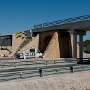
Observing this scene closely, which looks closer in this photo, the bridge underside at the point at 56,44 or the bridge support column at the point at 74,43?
the bridge support column at the point at 74,43

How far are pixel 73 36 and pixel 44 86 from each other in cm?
3091

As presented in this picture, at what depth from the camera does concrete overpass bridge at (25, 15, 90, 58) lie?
137 ft

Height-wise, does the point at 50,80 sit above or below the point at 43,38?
below

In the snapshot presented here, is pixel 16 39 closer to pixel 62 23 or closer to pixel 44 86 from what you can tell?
pixel 62 23

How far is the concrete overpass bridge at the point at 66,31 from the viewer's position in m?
41.9

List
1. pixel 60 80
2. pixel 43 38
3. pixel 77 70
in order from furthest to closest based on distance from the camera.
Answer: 1. pixel 43 38
2. pixel 77 70
3. pixel 60 80

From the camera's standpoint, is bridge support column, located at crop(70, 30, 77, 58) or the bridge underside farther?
the bridge underside

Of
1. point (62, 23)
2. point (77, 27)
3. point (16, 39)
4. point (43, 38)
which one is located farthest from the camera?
point (16, 39)

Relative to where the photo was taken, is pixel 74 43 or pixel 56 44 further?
pixel 56 44

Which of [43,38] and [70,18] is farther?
[43,38]

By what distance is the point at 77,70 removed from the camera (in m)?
17.7

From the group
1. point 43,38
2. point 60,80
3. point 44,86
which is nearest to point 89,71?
point 60,80

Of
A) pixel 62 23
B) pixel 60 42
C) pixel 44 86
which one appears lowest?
pixel 44 86

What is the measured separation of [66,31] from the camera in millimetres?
49250
